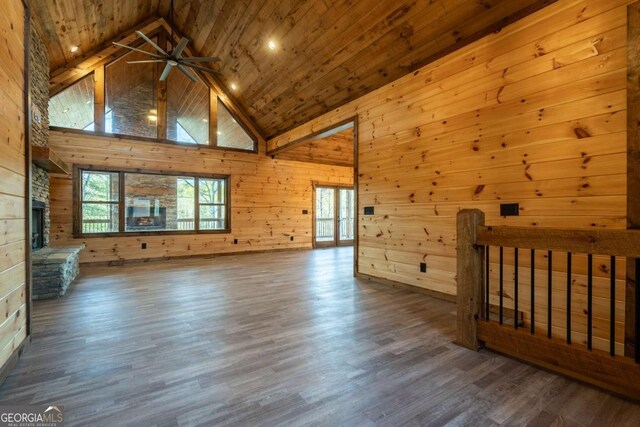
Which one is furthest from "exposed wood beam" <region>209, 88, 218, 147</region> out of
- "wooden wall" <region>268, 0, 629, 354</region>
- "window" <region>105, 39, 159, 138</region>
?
A: "wooden wall" <region>268, 0, 629, 354</region>

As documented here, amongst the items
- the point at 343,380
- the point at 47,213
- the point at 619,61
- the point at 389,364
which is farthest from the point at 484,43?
the point at 47,213

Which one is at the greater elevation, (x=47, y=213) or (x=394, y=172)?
(x=394, y=172)

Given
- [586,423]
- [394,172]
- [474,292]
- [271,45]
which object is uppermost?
[271,45]

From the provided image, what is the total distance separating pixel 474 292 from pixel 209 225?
6429mm

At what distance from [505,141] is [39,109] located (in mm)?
6713

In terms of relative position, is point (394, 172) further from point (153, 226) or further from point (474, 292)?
point (153, 226)

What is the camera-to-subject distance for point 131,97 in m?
6.62

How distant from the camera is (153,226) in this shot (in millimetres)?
6715

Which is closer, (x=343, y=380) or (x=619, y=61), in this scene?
(x=343, y=380)

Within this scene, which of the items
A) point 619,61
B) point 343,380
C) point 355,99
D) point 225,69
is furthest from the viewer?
point 225,69

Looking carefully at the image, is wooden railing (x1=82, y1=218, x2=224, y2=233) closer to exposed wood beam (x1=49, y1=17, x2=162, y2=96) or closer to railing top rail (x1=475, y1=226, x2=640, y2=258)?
exposed wood beam (x1=49, y1=17, x2=162, y2=96)

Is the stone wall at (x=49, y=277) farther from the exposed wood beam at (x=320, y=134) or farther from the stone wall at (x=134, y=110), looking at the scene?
the exposed wood beam at (x=320, y=134)

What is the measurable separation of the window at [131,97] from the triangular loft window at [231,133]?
1451 mm

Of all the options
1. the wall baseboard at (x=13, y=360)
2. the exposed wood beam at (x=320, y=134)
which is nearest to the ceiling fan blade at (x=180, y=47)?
the exposed wood beam at (x=320, y=134)
